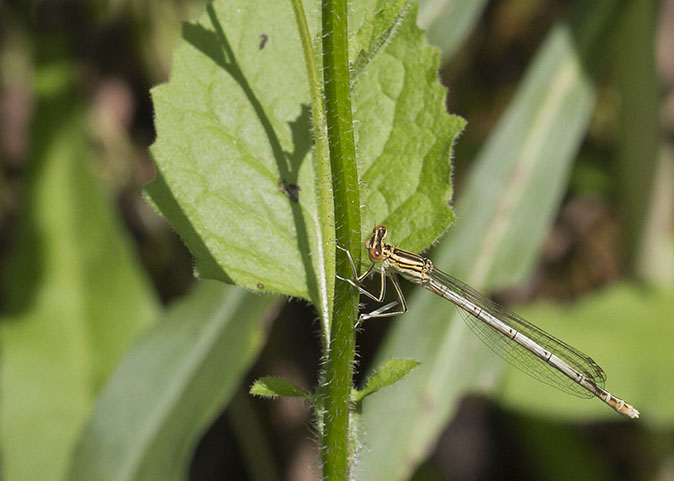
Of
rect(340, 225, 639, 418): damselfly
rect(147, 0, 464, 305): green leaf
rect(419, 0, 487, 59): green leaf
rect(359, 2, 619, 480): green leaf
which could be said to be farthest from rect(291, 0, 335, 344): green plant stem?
rect(419, 0, 487, 59): green leaf

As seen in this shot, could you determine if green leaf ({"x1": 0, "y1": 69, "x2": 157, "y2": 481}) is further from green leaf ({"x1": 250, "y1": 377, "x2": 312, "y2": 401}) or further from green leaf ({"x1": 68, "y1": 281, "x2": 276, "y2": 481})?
green leaf ({"x1": 250, "y1": 377, "x2": 312, "y2": 401})

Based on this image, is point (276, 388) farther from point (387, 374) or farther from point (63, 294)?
point (63, 294)

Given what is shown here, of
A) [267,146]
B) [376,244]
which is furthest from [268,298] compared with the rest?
[267,146]

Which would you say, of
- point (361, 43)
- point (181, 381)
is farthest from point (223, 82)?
point (181, 381)

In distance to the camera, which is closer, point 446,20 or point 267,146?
point 267,146

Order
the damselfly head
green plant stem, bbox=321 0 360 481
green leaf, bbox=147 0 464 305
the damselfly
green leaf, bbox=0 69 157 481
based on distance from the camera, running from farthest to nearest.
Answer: green leaf, bbox=0 69 157 481, the damselfly, the damselfly head, green leaf, bbox=147 0 464 305, green plant stem, bbox=321 0 360 481

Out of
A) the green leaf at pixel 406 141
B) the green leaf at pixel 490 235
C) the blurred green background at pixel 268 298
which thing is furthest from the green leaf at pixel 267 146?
the green leaf at pixel 490 235

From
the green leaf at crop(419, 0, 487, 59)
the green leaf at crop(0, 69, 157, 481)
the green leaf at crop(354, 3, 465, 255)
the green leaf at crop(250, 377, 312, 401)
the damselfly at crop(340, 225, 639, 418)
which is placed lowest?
the green leaf at crop(0, 69, 157, 481)
